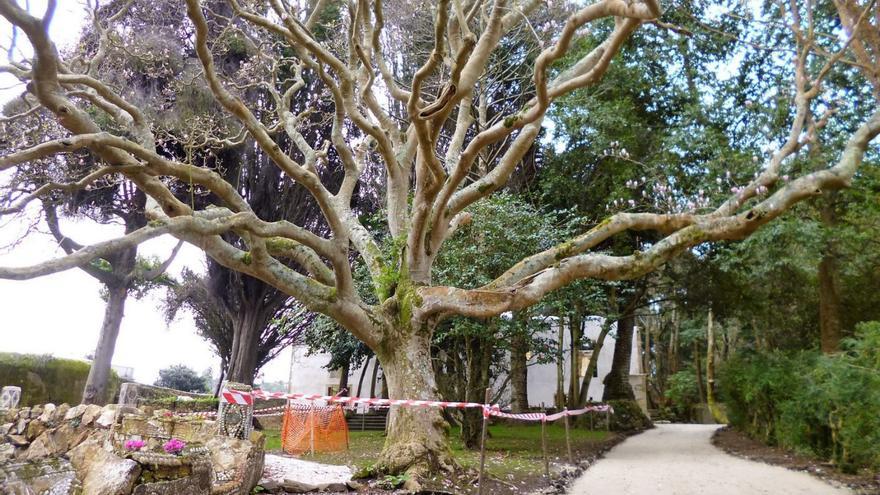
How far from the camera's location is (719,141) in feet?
47.2

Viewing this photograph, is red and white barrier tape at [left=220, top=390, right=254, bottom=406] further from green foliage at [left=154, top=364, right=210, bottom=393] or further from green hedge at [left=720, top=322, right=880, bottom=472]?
green foliage at [left=154, top=364, right=210, bottom=393]

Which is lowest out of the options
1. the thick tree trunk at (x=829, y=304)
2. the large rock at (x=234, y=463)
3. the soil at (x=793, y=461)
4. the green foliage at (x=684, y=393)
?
the soil at (x=793, y=461)

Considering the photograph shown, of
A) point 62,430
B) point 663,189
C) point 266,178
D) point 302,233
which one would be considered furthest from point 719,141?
point 62,430

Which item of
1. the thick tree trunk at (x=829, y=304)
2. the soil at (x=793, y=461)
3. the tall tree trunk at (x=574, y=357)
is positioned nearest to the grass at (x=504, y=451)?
the tall tree trunk at (x=574, y=357)

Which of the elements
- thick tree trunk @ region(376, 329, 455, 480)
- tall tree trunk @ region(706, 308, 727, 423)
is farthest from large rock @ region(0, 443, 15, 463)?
tall tree trunk @ region(706, 308, 727, 423)

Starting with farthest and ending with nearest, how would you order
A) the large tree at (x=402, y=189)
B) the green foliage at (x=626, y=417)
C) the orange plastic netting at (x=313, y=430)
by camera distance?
the green foliage at (x=626, y=417) → the orange plastic netting at (x=313, y=430) → the large tree at (x=402, y=189)

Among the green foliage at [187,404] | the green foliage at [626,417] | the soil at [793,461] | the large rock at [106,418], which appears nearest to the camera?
the large rock at [106,418]

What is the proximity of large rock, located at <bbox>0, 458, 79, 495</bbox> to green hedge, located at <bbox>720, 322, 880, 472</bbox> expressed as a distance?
30.5ft

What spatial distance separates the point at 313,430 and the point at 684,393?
72.2 feet

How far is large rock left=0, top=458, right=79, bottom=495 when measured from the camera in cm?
389

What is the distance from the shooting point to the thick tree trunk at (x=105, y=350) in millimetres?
15570

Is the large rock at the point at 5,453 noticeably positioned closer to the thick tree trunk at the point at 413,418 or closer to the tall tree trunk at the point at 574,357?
the thick tree trunk at the point at 413,418

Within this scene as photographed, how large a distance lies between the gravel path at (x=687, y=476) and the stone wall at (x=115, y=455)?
458 centimetres

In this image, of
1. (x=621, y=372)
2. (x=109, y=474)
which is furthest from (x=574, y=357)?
(x=109, y=474)
